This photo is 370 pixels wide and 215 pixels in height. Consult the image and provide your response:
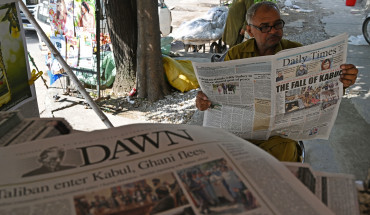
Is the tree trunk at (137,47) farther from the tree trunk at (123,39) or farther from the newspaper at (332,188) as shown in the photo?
the newspaper at (332,188)

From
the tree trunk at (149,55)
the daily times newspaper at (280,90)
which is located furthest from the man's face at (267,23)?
the tree trunk at (149,55)

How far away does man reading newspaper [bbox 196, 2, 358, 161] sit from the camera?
190cm

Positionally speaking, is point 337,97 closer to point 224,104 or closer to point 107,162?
point 224,104

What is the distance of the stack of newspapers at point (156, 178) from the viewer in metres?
0.83

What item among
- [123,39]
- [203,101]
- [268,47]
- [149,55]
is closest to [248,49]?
[268,47]

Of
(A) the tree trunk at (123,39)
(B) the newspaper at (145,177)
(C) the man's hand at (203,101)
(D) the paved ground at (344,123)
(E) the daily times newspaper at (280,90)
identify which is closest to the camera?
(B) the newspaper at (145,177)

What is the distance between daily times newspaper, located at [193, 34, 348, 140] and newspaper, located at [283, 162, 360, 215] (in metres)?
0.76

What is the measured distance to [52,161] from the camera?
0.96m

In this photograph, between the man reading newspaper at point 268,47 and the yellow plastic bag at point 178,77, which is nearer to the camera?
the man reading newspaper at point 268,47

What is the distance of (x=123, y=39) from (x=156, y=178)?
4168 mm

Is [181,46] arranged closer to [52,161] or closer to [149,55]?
[149,55]

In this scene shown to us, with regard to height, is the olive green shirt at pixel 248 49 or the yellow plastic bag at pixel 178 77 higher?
the olive green shirt at pixel 248 49

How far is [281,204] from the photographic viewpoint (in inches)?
33.7

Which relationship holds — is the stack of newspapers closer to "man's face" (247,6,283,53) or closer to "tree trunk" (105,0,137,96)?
"man's face" (247,6,283,53)
